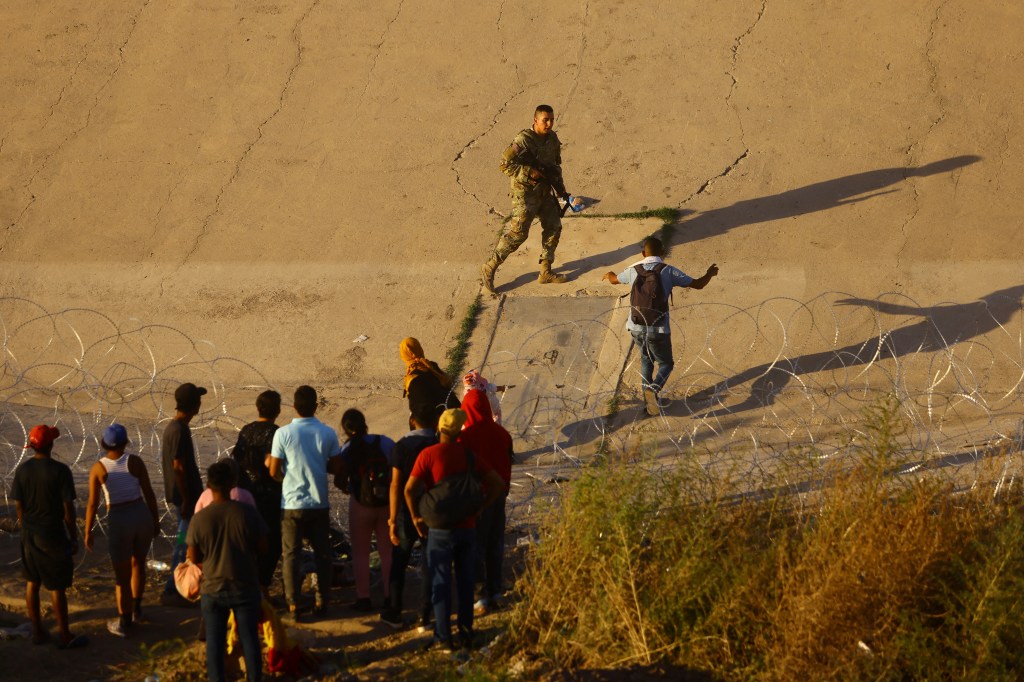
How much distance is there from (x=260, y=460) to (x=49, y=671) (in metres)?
1.48

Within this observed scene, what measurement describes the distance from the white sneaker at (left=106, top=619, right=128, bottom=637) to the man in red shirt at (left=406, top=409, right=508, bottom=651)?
170 centimetres

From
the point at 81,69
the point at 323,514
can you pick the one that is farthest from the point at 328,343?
the point at 81,69

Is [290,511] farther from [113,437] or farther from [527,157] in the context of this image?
[527,157]

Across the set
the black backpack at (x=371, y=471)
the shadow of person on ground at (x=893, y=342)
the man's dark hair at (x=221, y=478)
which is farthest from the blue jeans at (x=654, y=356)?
the man's dark hair at (x=221, y=478)

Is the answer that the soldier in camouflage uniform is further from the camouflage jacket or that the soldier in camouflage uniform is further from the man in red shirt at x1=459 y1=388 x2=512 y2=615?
the man in red shirt at x1=459 y1=388 x2=512 y2=615

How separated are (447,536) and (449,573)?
21 centimetres

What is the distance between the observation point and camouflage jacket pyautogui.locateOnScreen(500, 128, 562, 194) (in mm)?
10336

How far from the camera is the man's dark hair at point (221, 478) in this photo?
589cm

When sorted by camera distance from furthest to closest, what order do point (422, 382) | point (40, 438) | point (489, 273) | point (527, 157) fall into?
point (489, 273)
point (527, 157)
point (422, 382)
point (40, 438)

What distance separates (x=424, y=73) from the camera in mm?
13812

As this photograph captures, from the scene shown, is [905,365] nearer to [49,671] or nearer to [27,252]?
[49,671]

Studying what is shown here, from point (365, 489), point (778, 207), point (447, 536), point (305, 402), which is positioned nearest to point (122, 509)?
point (305, 402)

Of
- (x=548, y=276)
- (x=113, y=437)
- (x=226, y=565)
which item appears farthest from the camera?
(x=548, y=276)

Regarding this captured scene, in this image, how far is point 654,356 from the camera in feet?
30.3
